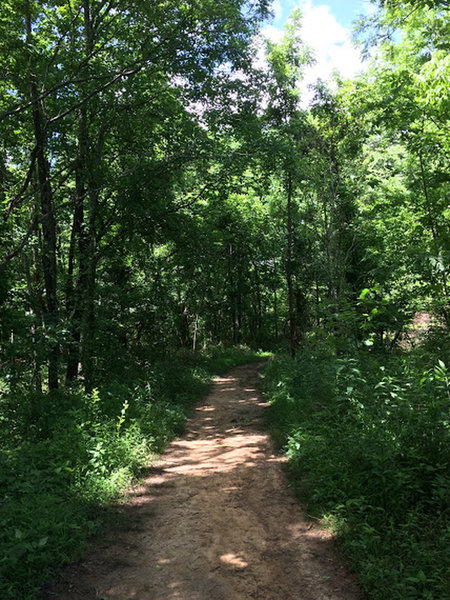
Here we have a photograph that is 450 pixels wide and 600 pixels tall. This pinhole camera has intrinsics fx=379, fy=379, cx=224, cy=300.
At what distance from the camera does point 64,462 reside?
479cm

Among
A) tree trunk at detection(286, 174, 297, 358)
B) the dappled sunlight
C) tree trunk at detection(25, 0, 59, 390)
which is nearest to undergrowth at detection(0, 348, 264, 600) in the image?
tree trunk at detection(25, 0, 59, 390)

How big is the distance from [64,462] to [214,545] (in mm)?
2261

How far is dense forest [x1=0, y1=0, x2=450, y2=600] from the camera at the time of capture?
3873mm

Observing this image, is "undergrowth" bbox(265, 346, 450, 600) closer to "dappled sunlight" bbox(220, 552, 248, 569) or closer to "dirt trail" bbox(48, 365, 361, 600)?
"dirt trail" bbox(48, 365, 361, 600)

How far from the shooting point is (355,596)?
2.90m

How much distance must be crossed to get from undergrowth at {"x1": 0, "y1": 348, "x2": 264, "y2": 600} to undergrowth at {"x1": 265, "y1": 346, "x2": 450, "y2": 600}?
2301mm

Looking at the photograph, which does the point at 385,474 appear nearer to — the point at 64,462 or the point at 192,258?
the point at 64,462

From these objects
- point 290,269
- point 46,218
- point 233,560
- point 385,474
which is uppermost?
point 46,218

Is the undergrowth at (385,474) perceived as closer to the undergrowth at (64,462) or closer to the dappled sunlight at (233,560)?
the dappled sunlight at (233,560)

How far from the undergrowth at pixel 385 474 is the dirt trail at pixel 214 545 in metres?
0.30

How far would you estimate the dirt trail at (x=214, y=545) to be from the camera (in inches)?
119

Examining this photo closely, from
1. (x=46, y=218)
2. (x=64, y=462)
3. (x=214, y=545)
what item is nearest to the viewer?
(x=214, y=545)

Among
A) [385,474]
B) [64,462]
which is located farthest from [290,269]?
[64,462]

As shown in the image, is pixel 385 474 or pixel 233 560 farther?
pixel 385 474
